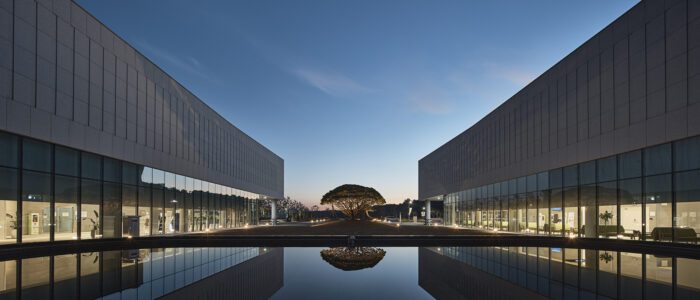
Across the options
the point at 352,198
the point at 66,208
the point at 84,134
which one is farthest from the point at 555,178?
the point at 66,208

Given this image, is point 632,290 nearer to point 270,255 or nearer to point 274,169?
point 270,255

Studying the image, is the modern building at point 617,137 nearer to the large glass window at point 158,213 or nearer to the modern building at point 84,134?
the modern building at point 84,134

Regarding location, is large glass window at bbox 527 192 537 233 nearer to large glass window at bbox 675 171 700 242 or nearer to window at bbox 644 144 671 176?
window at bbox 644 144 671 176

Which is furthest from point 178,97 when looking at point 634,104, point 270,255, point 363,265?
point 634,104

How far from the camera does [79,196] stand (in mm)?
27594

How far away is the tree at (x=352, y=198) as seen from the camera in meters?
63.7

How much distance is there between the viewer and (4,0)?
21.8 m

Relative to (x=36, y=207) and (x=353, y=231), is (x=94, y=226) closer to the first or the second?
(x=36, y=207)

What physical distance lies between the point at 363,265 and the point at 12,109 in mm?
16829

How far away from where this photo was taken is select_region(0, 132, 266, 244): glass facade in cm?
2291

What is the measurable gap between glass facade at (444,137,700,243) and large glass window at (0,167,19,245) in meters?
30.6

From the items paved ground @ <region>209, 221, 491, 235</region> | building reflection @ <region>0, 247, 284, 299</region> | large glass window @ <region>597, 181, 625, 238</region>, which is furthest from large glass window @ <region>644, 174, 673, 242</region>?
building reflection @ <region>0, 247, 284, 299</region>

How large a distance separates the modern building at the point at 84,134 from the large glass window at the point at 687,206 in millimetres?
30037

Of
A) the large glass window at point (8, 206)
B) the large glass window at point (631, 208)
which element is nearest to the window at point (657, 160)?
the large glass window at point (631, 208)
